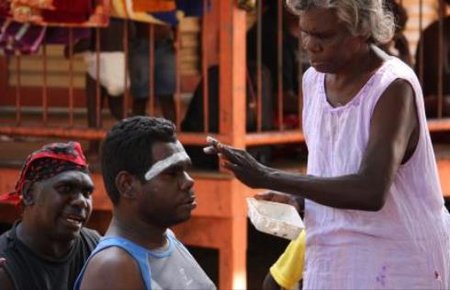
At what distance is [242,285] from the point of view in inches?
248

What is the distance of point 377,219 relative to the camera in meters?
3.33

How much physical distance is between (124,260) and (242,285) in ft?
11.3

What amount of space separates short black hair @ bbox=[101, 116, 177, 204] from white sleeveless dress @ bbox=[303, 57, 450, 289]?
1.83 ft

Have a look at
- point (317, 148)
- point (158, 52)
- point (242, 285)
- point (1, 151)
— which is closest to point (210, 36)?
point (158, 52)

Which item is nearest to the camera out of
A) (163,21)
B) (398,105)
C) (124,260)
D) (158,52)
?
(124,260)

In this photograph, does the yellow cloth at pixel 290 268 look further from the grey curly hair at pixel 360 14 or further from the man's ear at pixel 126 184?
the man's ear at pixel 126 184

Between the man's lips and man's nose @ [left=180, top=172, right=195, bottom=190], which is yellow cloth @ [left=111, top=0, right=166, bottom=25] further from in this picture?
man's nose @ [left=180, top=172, right=195, bottom=190]

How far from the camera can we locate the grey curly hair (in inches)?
129

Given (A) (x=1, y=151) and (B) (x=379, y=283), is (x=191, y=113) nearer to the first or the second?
(A) (x=1, y=151)

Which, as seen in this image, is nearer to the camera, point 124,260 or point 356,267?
point 124,260

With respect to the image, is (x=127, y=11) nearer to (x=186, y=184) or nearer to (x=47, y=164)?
(x=47, y=164)

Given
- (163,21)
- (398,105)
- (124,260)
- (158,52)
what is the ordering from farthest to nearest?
(158,52), (163,21), (398,105), (124,260)

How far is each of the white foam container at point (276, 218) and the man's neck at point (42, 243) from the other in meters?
0.76

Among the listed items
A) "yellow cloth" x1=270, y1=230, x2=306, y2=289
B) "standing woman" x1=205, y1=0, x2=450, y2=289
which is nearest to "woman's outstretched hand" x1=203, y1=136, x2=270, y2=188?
"standing woman" x1=205, y1=0, x2=450, y2=289
